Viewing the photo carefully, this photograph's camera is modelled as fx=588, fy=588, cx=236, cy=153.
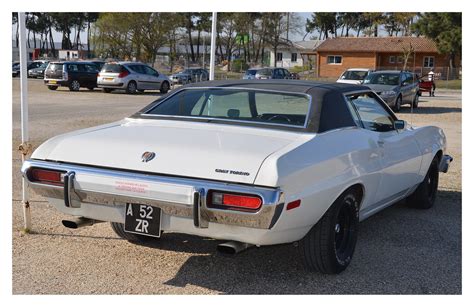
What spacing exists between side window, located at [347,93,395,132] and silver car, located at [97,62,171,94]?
23.9 metres

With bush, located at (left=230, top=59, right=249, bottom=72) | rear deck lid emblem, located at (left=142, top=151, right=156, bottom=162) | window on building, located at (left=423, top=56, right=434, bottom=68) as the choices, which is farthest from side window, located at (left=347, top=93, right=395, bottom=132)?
bush, located at (left=230, top=59, right=249, bottom=72)

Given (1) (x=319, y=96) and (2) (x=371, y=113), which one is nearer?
(1) (x=319, y=96)

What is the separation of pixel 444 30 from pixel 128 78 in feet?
103

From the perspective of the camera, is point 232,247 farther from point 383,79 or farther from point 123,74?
point 123,74

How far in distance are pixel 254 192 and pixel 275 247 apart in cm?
162

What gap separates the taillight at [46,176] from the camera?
4.04 meters

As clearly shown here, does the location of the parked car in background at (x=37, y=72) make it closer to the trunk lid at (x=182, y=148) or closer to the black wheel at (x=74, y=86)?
the black wheel at (x=74, y=86)

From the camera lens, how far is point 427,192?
6414 mm

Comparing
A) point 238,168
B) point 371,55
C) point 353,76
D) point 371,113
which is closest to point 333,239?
point 238,168

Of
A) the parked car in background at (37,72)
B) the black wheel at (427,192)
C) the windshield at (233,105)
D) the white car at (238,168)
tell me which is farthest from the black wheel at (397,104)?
the parked car in background at (37,72)

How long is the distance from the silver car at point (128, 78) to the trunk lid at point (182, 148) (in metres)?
24.5

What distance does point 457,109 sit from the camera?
24.1m

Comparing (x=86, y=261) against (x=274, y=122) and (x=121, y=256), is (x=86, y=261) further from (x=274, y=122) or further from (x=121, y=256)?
(x=274, y=122)

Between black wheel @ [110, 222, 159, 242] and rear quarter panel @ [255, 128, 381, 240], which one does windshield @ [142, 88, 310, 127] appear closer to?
rear quarter panel @ [255, 128, 381, 240]
